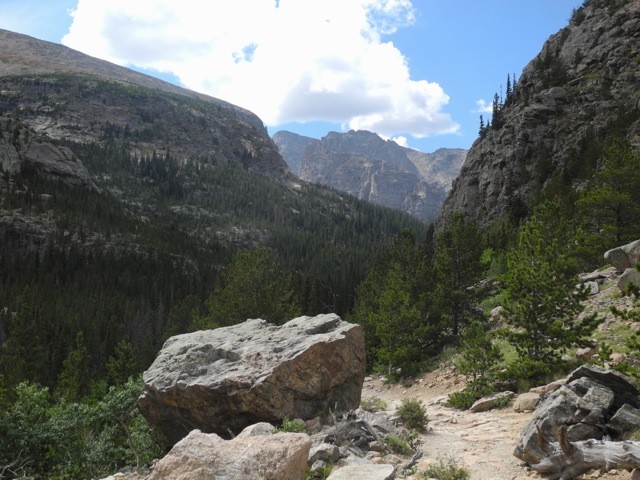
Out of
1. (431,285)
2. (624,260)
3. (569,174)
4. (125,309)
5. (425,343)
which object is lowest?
(125,309)

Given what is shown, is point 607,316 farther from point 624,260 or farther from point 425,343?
point 425,343

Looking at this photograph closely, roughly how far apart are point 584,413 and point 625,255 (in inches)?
630

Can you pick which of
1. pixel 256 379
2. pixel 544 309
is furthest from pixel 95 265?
pixel 544 309

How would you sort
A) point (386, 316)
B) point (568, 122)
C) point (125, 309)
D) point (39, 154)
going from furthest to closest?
point (39, 154)
point (125, 309)
point (568, 122)
point (386, 316)

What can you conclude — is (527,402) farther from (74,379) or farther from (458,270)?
(74,379)

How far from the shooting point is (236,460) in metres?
7.94

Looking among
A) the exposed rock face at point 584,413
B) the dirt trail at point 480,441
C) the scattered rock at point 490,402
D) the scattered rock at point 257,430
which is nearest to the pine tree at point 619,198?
the scattered rock at point 490,402

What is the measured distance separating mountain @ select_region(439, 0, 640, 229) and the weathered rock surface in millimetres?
55579

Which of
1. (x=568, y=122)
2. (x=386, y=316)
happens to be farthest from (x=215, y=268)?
(x=386, y=316)

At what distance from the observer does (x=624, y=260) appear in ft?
70.5

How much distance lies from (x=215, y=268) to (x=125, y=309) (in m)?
45.3

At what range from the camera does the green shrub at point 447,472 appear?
8.79 metres

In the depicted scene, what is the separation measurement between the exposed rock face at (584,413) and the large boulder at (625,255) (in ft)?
43.6

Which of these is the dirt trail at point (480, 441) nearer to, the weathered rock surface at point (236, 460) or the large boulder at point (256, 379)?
the weathered rock surface at point (236, 460)
